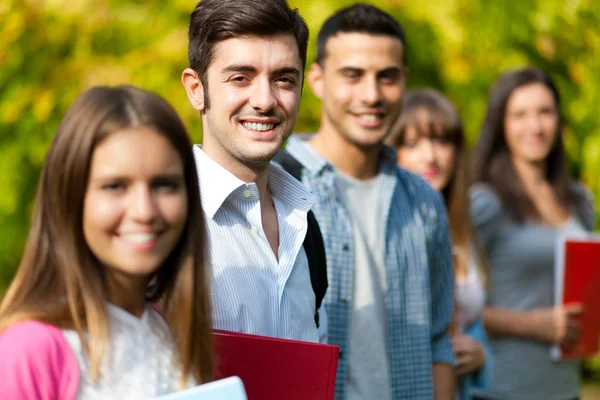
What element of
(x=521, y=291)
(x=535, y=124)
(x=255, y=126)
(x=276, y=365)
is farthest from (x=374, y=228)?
(x=535, y=124)

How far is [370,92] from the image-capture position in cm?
357

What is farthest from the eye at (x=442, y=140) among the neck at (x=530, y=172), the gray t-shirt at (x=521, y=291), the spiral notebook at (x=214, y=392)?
the spiral notebook at (x=214, y=392)

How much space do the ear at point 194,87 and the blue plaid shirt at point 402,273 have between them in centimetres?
81

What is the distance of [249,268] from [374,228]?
45.9 inches

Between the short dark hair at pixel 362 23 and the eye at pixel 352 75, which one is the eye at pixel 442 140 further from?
the eye at pixel 352 75

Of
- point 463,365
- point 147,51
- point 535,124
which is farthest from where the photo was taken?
point 147,51

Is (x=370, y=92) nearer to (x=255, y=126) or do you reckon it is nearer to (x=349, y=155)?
(x=349, y=155)

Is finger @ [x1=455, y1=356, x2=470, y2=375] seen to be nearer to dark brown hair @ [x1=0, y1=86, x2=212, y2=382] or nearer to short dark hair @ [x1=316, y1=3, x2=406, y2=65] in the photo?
short dark hair @ [x1=316, y1=3, x2=406, y2=65]

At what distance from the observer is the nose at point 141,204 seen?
181 centimetres

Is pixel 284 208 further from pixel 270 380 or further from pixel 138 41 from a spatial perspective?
pixel 138 41

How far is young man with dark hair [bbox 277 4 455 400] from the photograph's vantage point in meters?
3.35

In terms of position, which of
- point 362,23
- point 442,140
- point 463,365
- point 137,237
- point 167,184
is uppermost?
point 362,23

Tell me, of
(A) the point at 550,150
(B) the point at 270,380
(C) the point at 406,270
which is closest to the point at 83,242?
(B) the point at 270,380

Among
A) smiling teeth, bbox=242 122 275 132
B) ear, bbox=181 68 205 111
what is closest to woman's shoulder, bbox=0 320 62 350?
smiling teeth, bbox=242 122 275 132
